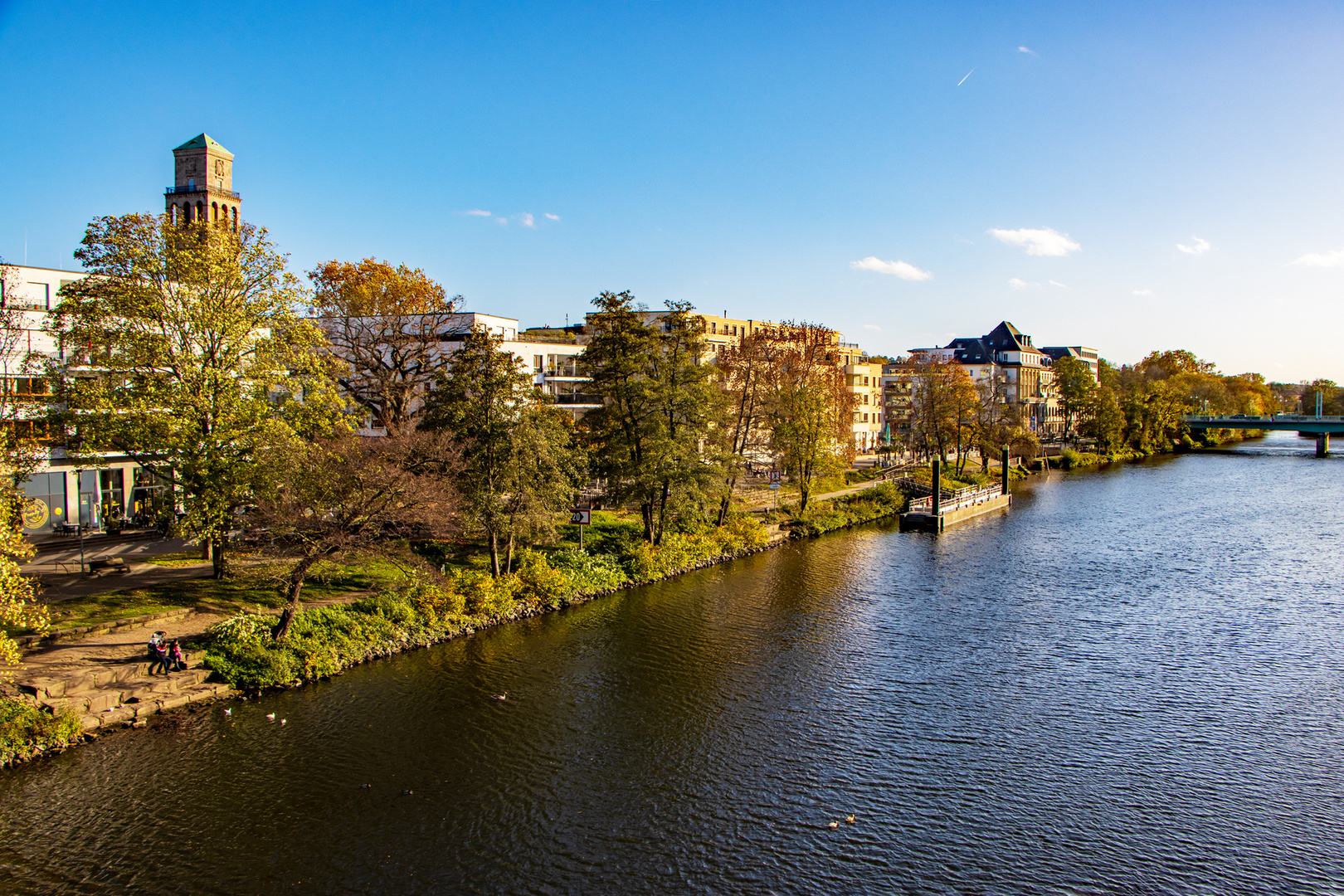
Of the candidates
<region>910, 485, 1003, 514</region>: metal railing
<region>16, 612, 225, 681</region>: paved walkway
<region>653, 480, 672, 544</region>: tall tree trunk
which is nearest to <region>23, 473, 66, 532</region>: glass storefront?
<region>16, 612, 225, 681</region>: paved walkway

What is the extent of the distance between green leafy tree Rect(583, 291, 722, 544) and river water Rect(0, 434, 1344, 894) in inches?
294

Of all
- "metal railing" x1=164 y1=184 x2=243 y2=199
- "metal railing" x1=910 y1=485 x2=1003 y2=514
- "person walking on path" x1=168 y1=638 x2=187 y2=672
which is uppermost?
"metal railing" x1=164 y1=184 x2=243 y2=199

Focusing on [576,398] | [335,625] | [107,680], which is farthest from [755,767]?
[576,398]

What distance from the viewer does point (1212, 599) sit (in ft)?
121

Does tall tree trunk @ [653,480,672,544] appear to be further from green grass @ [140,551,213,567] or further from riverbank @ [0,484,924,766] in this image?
green grass @ [140,551,213,567]

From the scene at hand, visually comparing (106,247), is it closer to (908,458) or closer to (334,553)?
(334,553)

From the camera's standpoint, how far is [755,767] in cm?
2067

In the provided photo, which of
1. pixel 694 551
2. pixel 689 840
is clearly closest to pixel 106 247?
pixel 689 840

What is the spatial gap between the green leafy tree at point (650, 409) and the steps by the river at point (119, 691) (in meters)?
21.0

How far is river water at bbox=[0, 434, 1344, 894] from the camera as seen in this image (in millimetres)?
16453

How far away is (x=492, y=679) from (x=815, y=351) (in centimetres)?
4310

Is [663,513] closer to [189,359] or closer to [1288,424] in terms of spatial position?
[189,359]

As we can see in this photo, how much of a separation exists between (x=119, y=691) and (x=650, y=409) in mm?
25288

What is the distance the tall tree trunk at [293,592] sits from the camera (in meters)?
26.0
